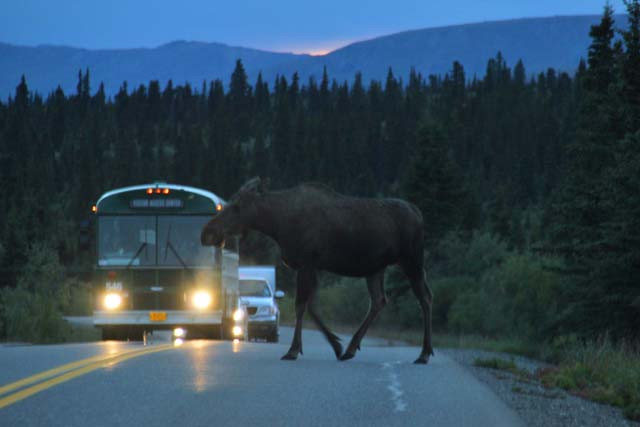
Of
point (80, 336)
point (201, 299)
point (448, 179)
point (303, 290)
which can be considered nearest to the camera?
point (303, 290)

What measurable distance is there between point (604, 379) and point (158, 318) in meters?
9.94

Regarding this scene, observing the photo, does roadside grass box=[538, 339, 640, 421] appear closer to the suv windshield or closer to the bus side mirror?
the bus side mirror

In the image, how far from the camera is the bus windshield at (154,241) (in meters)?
21.8

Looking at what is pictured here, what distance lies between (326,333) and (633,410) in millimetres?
3839

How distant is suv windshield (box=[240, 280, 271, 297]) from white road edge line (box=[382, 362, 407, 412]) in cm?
1707

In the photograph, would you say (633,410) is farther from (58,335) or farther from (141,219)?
(58,335)

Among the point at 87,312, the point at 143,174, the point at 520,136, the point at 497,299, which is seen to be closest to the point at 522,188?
the point at 520,136

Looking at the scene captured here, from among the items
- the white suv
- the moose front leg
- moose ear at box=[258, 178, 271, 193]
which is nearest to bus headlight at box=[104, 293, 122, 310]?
the white suv

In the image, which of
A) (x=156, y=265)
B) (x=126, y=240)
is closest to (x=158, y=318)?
(x=156, y=265)

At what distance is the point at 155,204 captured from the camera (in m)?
22.1

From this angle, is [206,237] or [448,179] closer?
[206,237]

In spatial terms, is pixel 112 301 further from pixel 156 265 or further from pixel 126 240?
pixel 126 240

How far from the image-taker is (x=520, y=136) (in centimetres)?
15425

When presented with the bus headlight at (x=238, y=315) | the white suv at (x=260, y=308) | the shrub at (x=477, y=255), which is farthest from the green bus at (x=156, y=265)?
the shrub at (x=477, y=255)
